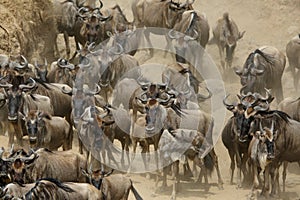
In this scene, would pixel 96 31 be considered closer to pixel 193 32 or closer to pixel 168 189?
pixel 193 32

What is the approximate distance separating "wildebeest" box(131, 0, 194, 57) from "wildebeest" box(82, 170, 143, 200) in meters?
11.6

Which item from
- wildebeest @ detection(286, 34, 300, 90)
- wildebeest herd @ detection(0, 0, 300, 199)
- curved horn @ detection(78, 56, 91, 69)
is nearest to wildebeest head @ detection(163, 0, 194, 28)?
wildebeest herd @ detection(0, 0, 300, 199)

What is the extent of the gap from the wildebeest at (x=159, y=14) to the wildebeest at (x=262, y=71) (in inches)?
156

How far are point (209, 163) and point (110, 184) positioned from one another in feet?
13.6

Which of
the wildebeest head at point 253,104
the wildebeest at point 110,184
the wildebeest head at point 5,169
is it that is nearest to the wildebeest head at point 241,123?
the wildebeest head at point 253,104

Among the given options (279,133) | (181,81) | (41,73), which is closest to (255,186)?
(279,133)

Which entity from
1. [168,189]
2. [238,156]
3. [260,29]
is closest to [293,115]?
[238,156]

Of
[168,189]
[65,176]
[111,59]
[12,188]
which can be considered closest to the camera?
[12,188]

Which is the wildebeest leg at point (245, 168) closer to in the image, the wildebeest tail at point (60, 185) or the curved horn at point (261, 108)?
the curved horn at point (261, 108)

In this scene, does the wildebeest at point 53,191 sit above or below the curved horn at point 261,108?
below

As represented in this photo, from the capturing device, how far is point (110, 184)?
18.9 metres

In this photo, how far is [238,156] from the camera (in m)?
22.5

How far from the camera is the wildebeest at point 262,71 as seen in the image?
26172 millimetres

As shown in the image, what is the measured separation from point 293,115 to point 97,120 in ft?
17.4
